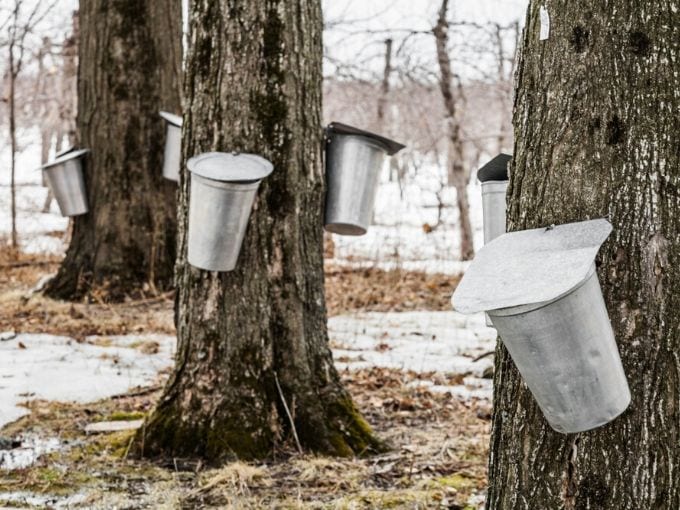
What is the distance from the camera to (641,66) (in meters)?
1.68

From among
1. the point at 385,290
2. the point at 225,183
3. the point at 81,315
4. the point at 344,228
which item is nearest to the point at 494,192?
the point at 225,183

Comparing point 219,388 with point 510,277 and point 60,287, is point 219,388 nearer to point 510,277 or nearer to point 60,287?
point 510,277

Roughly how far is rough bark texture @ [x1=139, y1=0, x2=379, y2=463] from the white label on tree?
1398 mm

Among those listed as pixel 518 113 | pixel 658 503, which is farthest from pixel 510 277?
pixel 658 503

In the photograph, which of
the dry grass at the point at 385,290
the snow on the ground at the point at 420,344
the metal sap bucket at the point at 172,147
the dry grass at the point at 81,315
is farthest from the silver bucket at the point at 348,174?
the dry grass at the point at 385,290

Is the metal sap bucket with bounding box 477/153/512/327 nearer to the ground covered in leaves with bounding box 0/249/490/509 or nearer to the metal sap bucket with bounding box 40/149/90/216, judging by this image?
the ground covered in leaves with bounding box 0/249/490/509

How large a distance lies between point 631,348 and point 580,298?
0.80ft

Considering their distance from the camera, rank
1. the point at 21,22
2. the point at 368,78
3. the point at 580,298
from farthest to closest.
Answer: the point at 368,78, the point at 21,22, the point at 580,298

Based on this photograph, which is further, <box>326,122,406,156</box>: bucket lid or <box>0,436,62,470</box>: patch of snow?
<box>326,122,406,156</box>: bucket lid

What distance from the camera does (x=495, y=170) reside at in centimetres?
224

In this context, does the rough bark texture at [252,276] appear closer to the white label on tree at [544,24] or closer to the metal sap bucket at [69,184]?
the white label on tree at [544,24]

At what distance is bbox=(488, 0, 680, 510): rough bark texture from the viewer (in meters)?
1.66

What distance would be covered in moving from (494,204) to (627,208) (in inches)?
23.3

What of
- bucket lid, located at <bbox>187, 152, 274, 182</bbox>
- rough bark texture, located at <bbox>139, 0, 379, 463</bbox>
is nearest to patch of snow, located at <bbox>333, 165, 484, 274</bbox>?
rough bark texture, located at <bbox>139, 0, 379, 463</bbox>
